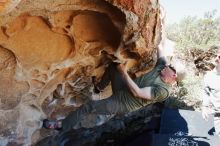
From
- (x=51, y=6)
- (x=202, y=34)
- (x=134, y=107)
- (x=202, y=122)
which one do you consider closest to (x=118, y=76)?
(x=134, y=107)

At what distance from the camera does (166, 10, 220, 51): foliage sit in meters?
9.70

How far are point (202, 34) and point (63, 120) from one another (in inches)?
274

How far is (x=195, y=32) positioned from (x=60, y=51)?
734cm

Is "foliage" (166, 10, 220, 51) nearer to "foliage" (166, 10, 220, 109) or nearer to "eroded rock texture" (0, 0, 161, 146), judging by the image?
"foliage" (166, 10, 220, 109)

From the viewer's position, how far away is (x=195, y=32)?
10641 millimetres

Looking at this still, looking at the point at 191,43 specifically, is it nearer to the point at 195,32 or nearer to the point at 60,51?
the point at 195,32

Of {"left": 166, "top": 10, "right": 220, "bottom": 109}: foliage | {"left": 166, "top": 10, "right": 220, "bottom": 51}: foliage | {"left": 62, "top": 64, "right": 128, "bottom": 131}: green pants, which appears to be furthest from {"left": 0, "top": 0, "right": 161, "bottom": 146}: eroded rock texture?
{"left": 166, "top": 10, "right": 220, "bottom": 51}: foliage

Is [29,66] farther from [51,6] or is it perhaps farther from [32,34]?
[51,6]

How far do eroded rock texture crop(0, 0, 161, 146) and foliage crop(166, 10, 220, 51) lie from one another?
219 inches

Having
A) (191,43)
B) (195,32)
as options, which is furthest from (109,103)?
(195,32)

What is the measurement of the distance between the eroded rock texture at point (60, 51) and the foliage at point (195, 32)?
5.55 metres

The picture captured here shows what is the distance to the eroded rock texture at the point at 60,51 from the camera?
3.15 m

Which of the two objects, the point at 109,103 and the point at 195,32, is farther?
the point at 195,32

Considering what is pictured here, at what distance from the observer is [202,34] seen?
1053cm
